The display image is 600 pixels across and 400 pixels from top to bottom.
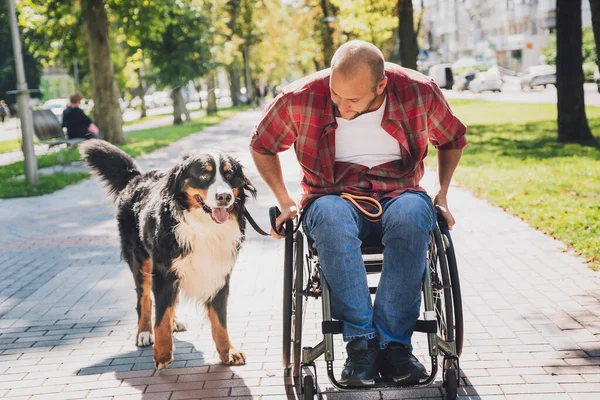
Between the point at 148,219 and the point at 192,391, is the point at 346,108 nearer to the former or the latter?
the point at 148,219

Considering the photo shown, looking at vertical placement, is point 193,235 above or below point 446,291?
above

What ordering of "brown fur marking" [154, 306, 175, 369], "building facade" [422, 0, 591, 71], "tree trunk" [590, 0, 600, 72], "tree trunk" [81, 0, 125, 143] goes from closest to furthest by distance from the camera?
1. "brown fur marking" [154, 306, 175, 369]
2. "tree trunk" [590, 0, 600, 72]
3. "tree trunk" [81, 0, 125, 143]
4. "building facade" [422, 0, 591, 71]

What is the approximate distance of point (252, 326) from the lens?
473 cm

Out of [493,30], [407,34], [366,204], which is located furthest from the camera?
[493,30]

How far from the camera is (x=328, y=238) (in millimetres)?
3217

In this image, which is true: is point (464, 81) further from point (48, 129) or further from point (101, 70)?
Result: point (48, 129)

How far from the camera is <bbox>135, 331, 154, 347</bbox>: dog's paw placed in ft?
14.6

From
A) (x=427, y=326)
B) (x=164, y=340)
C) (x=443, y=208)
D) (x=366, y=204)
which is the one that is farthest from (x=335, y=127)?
(x=164, y=340)

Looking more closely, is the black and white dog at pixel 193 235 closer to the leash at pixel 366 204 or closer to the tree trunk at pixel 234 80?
the leash at pixel 366 204

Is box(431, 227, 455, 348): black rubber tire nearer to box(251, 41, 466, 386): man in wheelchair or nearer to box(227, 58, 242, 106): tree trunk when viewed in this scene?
box(251, 41, 466, 386): man in wheelchair

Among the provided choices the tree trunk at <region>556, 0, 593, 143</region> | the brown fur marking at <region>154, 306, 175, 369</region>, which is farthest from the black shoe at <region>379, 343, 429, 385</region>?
the tree trunk at <region>556, 0, 593, 143</region>

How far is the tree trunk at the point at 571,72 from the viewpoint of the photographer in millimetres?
14094

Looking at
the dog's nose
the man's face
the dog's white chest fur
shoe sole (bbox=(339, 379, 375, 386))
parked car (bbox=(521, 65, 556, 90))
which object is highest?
the man's face

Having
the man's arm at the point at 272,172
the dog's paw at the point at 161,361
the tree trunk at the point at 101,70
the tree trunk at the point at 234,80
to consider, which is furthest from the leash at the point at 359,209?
the tree trunk at the point at 234,80
